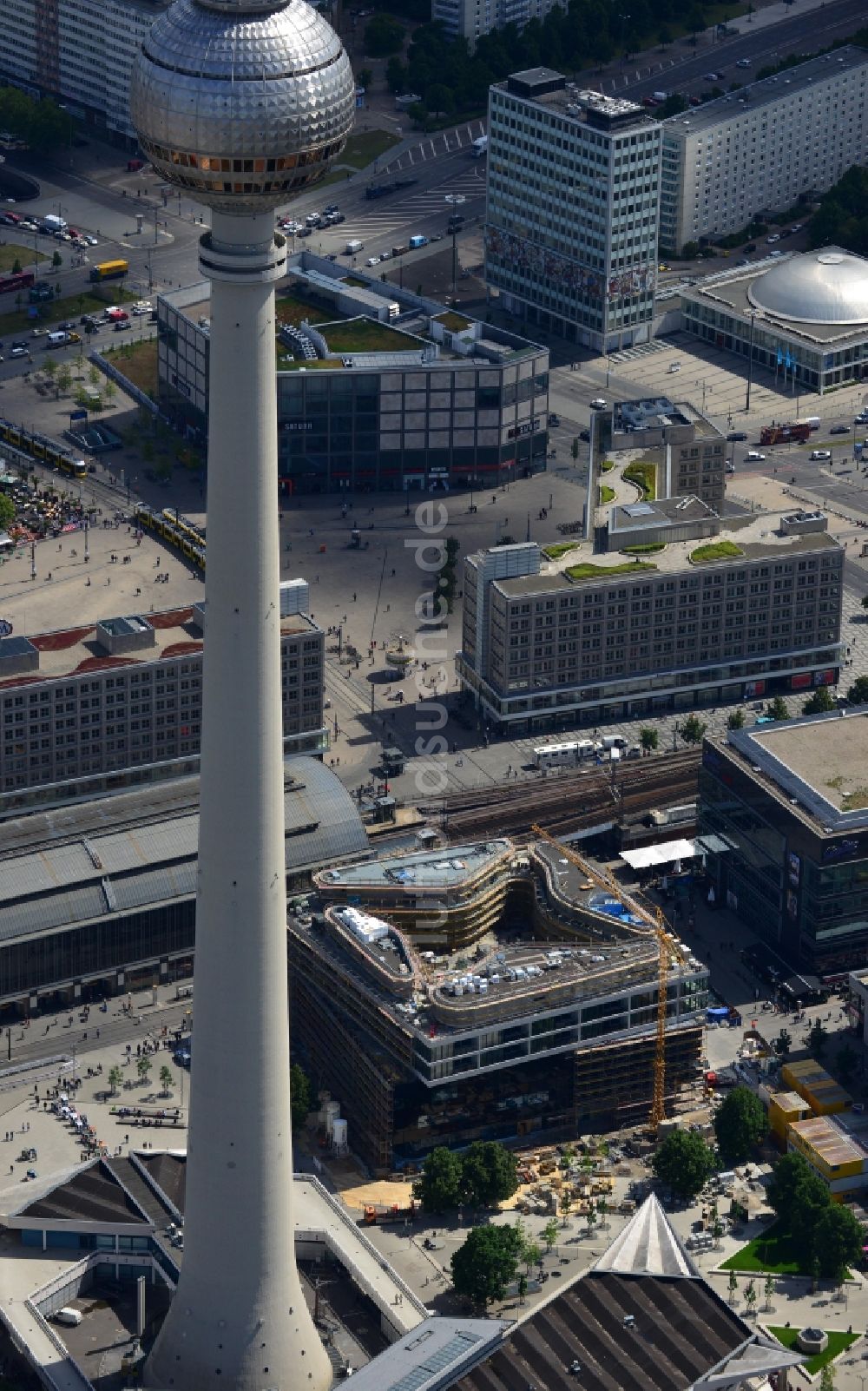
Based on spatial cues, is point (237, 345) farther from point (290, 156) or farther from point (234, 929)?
point (234, 929)

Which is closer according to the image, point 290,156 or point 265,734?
point 290,156

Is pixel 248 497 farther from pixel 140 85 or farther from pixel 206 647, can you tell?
pixel 140 85

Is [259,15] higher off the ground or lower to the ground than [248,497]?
higher

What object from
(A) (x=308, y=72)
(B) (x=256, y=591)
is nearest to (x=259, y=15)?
(A) (x=308, y=72)

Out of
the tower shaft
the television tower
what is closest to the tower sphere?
the television tower

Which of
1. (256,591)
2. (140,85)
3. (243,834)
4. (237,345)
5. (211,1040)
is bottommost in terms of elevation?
(211,1040)

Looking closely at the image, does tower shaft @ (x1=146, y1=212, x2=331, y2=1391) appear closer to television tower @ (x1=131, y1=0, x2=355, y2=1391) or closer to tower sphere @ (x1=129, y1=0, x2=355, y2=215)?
television tower @ (x1=131, y1=0, x2=355, y2=1391)
